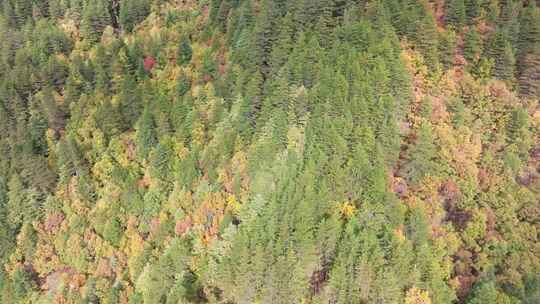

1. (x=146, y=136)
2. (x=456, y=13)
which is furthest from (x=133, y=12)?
(x=456, y=13)

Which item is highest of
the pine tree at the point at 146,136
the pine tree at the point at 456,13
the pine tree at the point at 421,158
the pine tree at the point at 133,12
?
the pine tree at the point at 456,13

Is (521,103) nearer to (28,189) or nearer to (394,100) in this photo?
(394,100)

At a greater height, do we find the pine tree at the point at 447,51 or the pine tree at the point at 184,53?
the pine tree at the point at 447,51

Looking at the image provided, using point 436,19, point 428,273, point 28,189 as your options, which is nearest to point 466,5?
point 436,19

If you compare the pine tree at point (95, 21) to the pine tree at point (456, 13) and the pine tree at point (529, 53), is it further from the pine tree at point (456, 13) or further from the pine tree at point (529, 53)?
the pine tree at point (529, 53)

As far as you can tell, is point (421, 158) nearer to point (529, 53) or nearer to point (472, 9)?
point (529, 53)

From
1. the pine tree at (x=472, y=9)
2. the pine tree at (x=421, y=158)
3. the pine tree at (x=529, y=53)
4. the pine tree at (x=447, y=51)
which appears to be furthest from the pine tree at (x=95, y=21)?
the pine tree at (x=529, y=53)

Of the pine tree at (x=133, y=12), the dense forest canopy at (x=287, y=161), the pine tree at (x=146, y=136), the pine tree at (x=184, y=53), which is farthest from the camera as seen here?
the pine tree at (x=133, y=12)

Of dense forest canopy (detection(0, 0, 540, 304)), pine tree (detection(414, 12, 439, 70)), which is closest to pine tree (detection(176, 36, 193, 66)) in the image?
dense forest canopy (detection(0, 0, 540, 304))
